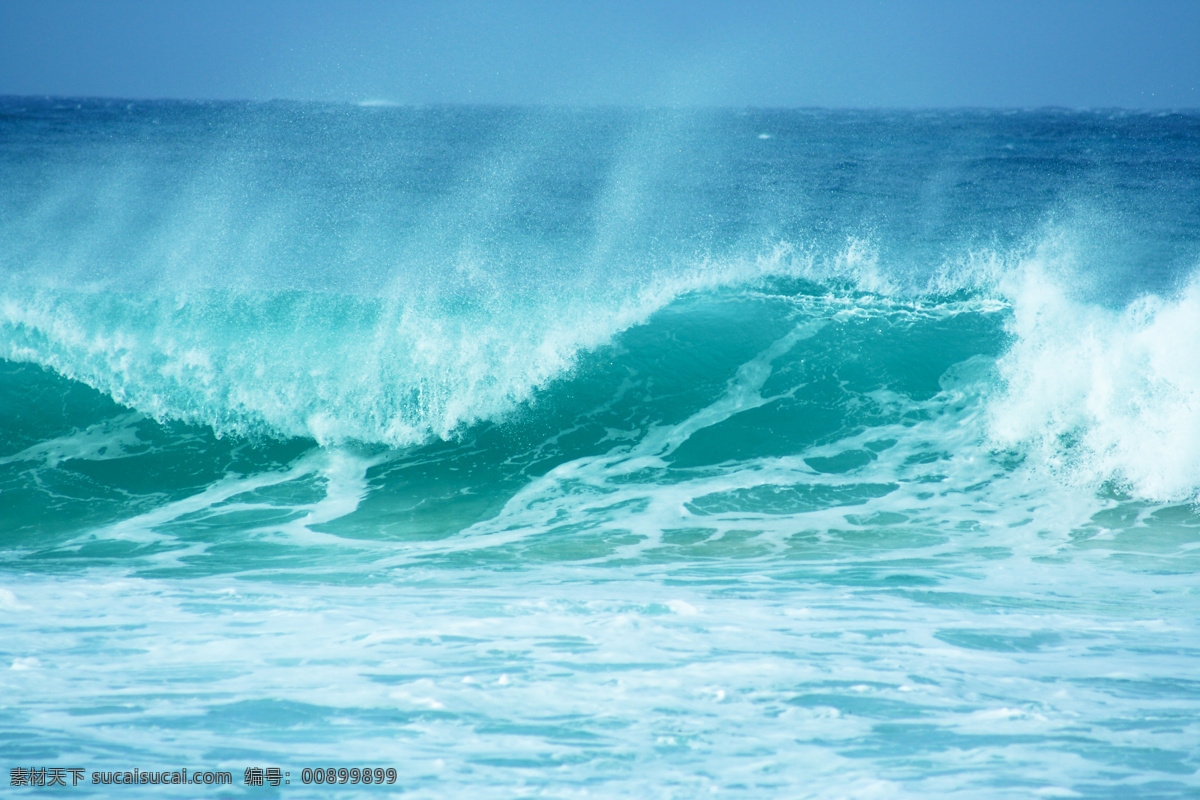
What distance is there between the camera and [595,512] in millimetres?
7773

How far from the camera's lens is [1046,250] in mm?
19500

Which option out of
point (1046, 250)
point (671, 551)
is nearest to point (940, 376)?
point (671, 551)

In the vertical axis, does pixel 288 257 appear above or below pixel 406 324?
above

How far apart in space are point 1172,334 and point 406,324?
304 inches

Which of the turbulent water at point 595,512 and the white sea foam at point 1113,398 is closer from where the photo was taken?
the turbulent water at point 595,512

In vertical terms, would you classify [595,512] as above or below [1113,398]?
below

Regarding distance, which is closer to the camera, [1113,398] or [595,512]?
[595,512]

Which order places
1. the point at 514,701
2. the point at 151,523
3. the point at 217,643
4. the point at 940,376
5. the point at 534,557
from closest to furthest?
→ the point at 514,701 < the point at 217,643 < the point at 534,557 < the point at 151,523 < the point at 940,376

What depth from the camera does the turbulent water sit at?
12.2 feet

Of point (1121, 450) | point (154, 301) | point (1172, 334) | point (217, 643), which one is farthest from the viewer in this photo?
point (154, 301)

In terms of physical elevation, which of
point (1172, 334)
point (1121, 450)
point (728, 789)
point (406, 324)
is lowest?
point (728, 789)

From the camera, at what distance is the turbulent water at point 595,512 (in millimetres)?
3709

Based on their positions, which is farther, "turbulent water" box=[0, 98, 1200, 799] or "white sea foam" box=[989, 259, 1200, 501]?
"white sea foam" box=[989, 259, 1200, 501]

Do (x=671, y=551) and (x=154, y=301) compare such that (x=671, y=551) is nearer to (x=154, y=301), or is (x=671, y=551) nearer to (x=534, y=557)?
(x=534, y=557)
